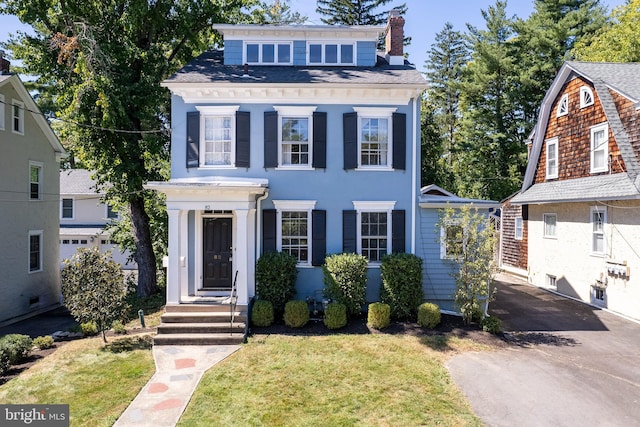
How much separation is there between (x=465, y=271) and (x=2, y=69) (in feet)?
59.8

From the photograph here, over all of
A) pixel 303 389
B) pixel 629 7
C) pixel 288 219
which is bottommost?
pixel 303 389

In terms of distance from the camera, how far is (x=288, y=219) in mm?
11688

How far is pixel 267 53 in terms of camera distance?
42.9 ft

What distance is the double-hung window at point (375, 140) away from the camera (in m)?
11.7

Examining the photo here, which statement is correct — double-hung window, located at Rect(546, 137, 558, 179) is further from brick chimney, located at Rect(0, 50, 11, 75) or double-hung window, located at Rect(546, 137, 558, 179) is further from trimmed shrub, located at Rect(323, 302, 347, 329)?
brick chimney, located at Rect(0, 50, 11, 75)

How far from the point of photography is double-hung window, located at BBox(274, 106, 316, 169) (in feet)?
38.3

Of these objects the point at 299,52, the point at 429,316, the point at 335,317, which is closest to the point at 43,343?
the point at 335,317

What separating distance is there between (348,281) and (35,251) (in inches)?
519

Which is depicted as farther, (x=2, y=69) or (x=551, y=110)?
(x=551, y=110)

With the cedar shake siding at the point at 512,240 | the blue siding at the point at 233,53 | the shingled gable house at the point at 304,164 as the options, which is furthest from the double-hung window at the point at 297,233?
the cedar shake siding at the point at 512,240

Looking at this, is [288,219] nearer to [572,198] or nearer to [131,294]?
[131,294]

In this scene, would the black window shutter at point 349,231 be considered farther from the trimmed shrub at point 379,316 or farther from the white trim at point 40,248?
the white trim at point 40,248

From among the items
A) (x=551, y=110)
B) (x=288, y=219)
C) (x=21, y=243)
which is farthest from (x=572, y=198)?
(x=21, y=243)

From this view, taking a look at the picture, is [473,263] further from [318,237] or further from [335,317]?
[318,237]
